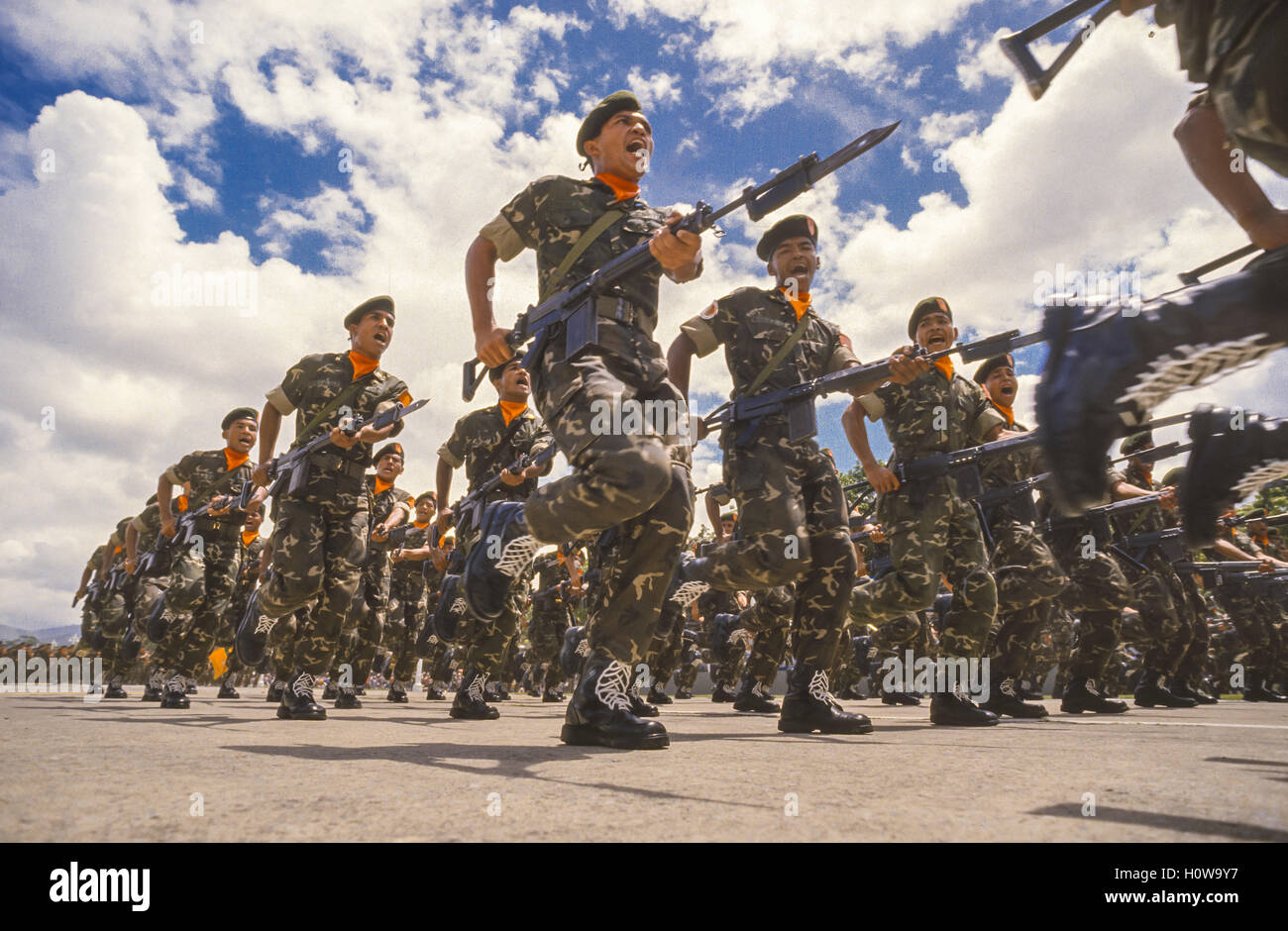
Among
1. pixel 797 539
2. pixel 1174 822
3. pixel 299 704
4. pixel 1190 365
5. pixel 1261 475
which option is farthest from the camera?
pixel 299 704

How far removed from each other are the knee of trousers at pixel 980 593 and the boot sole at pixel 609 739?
9.77 feet

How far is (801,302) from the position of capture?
16.5ft

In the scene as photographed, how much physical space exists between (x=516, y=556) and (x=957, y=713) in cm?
287

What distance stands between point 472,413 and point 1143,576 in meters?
6.70

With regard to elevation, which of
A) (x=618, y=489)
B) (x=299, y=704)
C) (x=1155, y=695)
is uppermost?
(x=618, y=489)

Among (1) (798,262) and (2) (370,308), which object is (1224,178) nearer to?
(1) (798,262)

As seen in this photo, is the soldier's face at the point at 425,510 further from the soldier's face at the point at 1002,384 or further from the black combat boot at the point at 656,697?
the soldier's face at the point at 1002,384

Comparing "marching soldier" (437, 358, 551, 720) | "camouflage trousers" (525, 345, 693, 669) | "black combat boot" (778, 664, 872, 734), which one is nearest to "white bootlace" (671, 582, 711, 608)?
"black combat boot" (778, 664, 872, 734)

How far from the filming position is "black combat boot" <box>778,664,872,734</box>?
3984 millimetres

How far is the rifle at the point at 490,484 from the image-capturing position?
618cm

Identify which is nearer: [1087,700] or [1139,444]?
[1087,700]

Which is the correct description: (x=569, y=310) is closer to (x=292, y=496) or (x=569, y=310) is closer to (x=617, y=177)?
(x=617, y=177)

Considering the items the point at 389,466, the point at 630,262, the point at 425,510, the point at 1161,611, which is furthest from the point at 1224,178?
the point at 425,510
